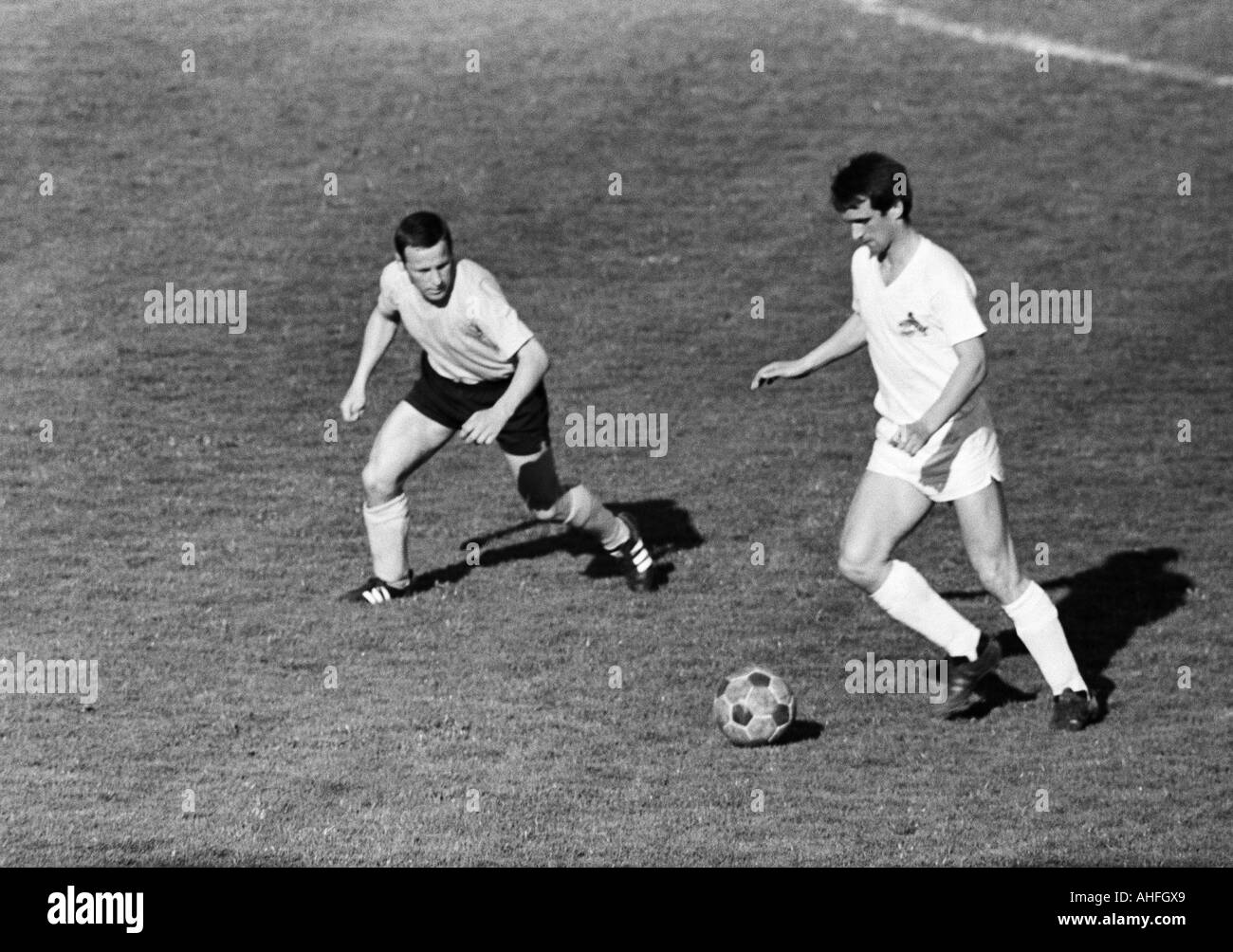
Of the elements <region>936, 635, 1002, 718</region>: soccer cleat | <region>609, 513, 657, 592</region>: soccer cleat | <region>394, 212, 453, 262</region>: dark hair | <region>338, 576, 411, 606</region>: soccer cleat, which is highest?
<region>394, 212, 453, 262</region>: dark hair

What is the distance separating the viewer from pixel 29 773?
33.0ft

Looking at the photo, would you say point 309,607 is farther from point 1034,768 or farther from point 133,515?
point 1034,768

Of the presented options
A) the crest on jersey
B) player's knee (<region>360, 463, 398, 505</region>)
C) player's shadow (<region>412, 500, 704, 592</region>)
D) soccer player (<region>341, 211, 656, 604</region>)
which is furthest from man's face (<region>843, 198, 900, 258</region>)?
player's shadow (<region>412, 500, 704, 592</region>)

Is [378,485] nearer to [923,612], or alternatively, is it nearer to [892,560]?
[892,560]

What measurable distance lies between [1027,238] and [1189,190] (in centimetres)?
323

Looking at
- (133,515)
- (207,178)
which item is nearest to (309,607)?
(133,515)

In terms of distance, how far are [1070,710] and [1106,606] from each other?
2772 millimetres

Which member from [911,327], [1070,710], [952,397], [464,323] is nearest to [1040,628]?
[1070,710]

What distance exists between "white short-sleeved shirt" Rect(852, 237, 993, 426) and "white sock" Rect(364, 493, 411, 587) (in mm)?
3663

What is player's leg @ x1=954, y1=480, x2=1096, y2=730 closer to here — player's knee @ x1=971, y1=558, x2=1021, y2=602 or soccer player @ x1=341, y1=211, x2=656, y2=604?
player's knee @ x1=971, y1=558, x2=1021, y2=602

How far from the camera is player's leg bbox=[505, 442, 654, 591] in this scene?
1259 centimetres

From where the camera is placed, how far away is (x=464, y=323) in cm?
1205

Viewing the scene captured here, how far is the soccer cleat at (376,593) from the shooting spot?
12.9 m

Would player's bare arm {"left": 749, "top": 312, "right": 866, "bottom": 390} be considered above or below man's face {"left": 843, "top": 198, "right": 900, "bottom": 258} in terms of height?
below
